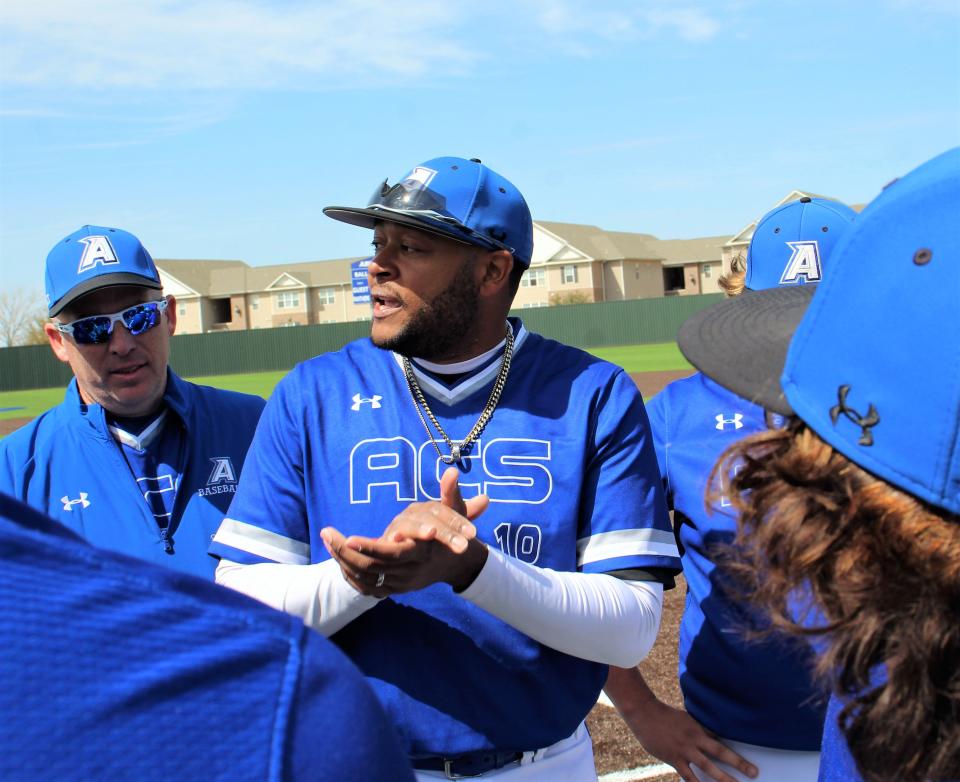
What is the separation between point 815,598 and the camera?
1101mm

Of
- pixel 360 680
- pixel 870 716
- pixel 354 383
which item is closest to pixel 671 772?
pixel 354 383

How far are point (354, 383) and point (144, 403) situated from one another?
1228mm

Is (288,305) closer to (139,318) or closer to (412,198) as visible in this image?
(139,318)

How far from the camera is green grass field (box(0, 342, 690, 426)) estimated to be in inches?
1136

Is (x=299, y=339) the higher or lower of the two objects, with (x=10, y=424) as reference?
higher

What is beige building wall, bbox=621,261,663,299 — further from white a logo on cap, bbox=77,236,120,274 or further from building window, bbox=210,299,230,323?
white a logo on cap, bbox=77,236,120,274

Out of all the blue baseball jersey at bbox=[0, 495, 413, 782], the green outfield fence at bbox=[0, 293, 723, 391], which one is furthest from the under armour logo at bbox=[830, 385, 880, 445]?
the green outfield fence at bbox=[0, 293, 723, 391]

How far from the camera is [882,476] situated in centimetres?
97

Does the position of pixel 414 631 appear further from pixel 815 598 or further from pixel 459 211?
pixel 815 598

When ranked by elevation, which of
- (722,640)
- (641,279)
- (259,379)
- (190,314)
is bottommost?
→ (259,379)

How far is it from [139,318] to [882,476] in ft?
10.3

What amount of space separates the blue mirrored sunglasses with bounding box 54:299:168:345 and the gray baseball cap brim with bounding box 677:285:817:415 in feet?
8.74

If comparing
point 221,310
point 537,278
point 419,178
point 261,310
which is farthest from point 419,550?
point 221,310

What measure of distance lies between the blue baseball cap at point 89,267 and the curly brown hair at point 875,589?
2.94 metres
